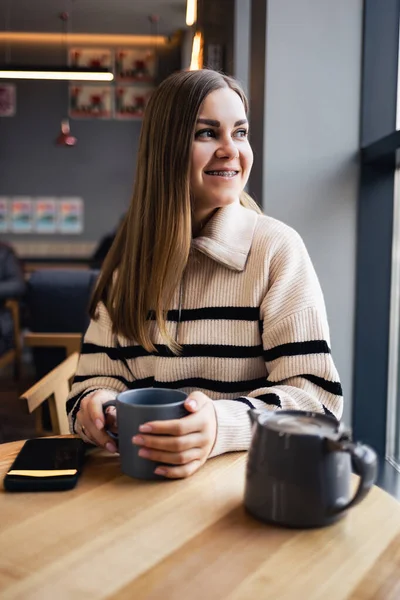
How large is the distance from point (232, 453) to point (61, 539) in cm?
33

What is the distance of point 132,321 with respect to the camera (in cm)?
119

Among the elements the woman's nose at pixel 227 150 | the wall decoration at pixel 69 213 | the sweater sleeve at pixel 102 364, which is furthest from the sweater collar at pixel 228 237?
the wall decoration at pixel 69 213

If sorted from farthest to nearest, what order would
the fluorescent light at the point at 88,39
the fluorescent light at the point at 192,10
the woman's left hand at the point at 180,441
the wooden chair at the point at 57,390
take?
the fluorescent light at the point at 88,39 < the fluorescent light at the point at 192,10 < the wooden chair at the point at 57,390 < the woman's left hand at the point at 180,441

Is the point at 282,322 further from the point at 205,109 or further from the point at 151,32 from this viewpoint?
the point at 151,32

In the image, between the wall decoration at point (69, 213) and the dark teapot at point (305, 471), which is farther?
the wall decoration at point (69, 213)

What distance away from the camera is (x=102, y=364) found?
1229 mm

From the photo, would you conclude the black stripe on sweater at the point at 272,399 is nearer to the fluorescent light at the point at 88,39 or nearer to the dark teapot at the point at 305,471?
the dark teapot at the point at 305,471

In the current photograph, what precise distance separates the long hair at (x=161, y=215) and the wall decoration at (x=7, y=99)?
679cm

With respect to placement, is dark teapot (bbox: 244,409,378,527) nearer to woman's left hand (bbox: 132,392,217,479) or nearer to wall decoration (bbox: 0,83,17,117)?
woman's left hand (bbox: 132,392,217,479)

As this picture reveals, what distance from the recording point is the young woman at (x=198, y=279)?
1.15 m

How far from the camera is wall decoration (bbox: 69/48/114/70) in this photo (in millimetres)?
7340

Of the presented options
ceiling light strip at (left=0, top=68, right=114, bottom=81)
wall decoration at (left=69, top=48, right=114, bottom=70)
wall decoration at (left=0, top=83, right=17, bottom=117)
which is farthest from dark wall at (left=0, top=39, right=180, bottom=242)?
ceiling light strip at (left=0, top=68, right=114, bottom=81)

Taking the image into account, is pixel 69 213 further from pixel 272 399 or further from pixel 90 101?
pixel 272 399

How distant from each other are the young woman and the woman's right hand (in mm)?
36
